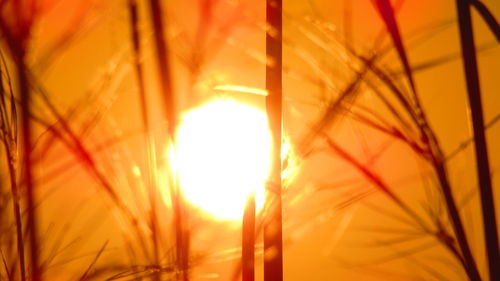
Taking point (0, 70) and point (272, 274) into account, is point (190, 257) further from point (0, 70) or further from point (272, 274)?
point (0, 70)

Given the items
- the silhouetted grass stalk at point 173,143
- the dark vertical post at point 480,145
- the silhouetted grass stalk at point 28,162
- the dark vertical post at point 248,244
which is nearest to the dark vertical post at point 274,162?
the dark vertical post at point 248,244

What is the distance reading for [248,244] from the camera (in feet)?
3.14

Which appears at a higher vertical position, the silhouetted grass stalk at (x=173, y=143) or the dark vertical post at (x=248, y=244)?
the silhouetted grass stalk at (x=173, y=143)

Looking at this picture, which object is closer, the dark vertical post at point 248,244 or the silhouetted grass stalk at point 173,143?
the dark vertical post at point 248,244

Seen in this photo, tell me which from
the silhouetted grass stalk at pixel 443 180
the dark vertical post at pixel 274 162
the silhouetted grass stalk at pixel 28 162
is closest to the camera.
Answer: the dark vertical post at pixel 274 162

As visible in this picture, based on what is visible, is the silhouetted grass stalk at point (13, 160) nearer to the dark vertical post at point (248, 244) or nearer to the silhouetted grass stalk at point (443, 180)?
the dark vertical post at point (248, 244)

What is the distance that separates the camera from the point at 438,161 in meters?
1.16

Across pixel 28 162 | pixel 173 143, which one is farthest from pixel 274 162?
pixel 28 162

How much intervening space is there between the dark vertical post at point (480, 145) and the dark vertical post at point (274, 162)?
0.37m

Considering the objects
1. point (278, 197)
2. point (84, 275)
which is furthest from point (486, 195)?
point (84, 275)

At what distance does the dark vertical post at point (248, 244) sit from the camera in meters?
0.93

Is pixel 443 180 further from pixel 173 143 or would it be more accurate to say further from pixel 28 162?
pixel 28 162

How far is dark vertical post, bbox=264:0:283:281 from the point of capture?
2.99 ft

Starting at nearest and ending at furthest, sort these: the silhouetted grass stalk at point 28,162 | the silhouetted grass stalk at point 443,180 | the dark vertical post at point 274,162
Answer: the dark vertical post at point 274,162, the silhouetted grass stalk at point 443,180, the silhouetted grass stalk at point 28,162
